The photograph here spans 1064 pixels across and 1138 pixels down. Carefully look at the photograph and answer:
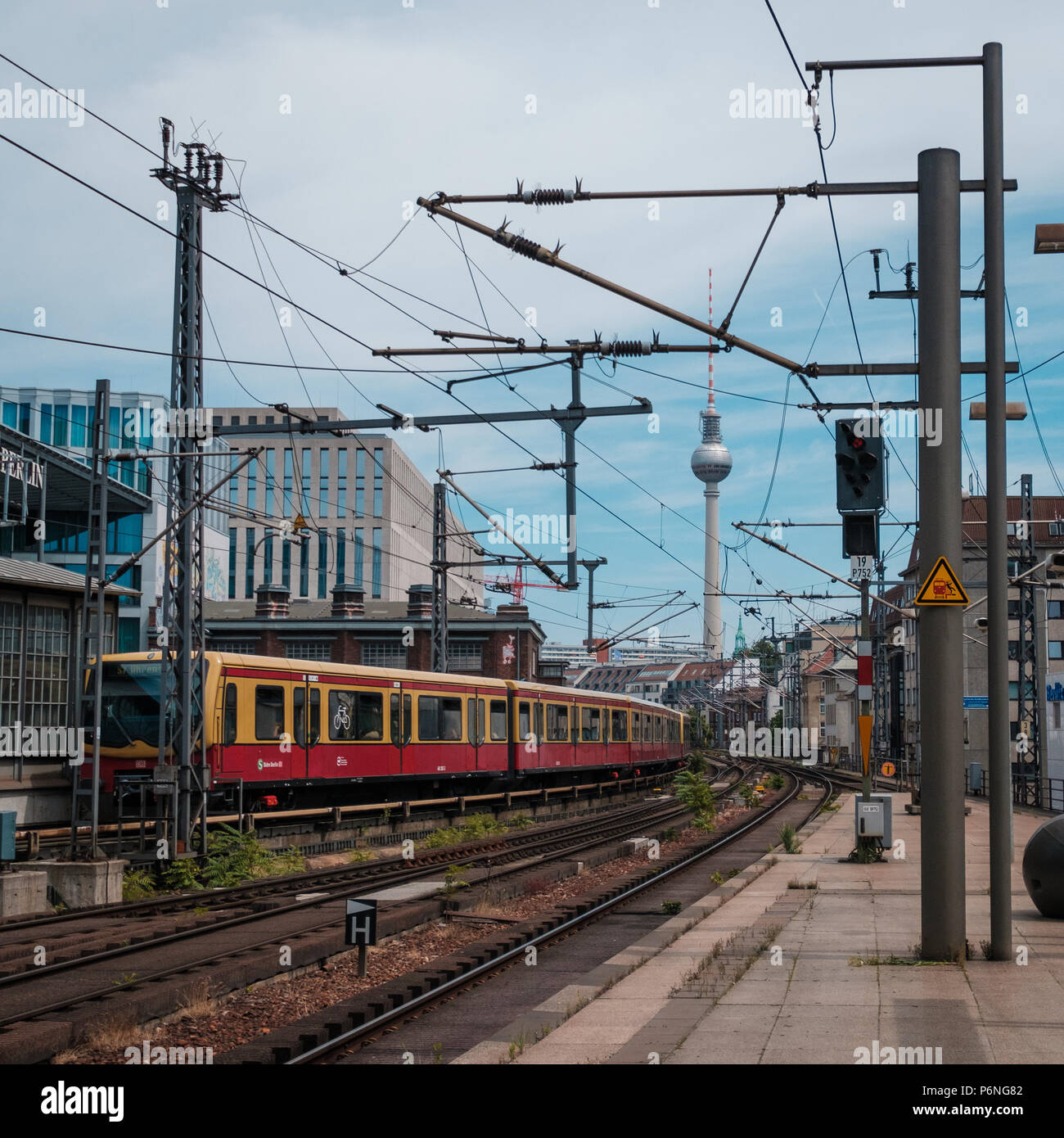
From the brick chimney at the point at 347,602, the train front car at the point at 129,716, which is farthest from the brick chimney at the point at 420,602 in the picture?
the train front car at the point at 129,716

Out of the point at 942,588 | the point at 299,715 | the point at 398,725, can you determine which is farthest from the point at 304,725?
the point at 942,588

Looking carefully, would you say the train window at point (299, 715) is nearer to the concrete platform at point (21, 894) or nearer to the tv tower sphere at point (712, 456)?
the concrete platform at point (21, 894)

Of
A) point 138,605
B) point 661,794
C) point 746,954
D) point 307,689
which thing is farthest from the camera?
point 138,605

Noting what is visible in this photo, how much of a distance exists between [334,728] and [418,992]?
49.6 ft

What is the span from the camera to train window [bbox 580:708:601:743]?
1619 inches

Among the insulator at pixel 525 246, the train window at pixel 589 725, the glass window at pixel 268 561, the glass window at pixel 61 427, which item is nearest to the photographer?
the insulator at pixel 525 246

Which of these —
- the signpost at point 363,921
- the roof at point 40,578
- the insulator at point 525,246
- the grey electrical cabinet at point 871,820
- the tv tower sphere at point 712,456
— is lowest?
the grey electrical cabinet at point 871,820

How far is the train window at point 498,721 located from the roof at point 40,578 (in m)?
11.0

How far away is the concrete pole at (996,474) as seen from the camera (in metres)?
11.1

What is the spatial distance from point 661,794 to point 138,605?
109 ft

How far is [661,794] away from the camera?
52500 millimetres

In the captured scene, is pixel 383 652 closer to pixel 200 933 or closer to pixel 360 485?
pixel 360 485
